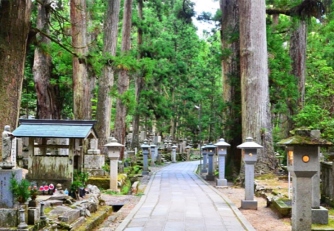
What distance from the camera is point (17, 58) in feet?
26.9

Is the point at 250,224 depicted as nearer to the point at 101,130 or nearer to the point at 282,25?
the point at 101,130

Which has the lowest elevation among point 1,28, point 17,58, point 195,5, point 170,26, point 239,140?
point 239,140

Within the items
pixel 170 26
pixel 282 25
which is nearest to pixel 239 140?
pixel 282 25

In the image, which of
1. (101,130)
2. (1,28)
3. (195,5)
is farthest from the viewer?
(195,5)

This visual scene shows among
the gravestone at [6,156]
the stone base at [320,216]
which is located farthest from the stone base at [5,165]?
the stone base at [320,216]

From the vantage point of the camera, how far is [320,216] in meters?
7.11

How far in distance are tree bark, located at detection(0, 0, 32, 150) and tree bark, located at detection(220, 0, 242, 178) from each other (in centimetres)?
1101

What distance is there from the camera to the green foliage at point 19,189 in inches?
238

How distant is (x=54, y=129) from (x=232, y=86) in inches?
377

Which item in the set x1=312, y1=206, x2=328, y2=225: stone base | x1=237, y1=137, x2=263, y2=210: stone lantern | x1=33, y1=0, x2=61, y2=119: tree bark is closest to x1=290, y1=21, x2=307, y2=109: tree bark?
x1=237, y1=137, x2=263, y2=210: stone lantern

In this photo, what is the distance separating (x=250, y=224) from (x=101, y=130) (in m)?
10.8

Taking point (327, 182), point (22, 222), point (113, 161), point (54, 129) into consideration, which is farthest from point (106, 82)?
point (22, 222)

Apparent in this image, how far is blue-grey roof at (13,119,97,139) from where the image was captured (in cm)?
1088

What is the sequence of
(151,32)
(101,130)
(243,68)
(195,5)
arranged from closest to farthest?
(243,68) < (101,130) < (195,5) < (151,32)
